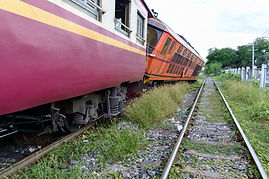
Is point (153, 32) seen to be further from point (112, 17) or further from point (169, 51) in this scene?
point (112, 17)

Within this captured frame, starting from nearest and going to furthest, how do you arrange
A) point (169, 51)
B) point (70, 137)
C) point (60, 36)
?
point (60, 36), point (70, 137), point (169, 51)

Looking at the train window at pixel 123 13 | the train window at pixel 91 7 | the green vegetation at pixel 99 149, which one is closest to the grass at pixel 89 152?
the green vegetation at pixel 99 149

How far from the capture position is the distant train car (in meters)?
1.60

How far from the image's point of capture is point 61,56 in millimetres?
2115

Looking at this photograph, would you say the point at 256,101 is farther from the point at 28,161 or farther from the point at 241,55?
the point at 241,55

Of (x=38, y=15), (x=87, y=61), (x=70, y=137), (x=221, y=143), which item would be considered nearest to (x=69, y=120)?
(x=70, y=137)

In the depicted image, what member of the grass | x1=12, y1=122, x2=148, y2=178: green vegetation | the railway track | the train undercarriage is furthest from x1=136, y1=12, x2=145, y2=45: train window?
x1=12, y1=122, x2=148, y2=178: green vegetation

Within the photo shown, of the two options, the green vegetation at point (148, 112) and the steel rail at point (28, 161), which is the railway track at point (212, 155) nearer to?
the green vegetation at point (148, 112)

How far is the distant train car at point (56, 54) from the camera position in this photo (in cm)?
160

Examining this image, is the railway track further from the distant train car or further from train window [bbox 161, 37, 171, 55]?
train window [bbox 161, 37, 171, 55]

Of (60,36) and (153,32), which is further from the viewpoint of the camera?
(153,32)

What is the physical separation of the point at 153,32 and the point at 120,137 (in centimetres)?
523

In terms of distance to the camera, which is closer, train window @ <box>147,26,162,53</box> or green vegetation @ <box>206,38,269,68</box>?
train window @ <box>147,26,162,53</box>

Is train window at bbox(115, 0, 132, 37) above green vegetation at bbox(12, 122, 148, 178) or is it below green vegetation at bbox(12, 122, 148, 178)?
above
